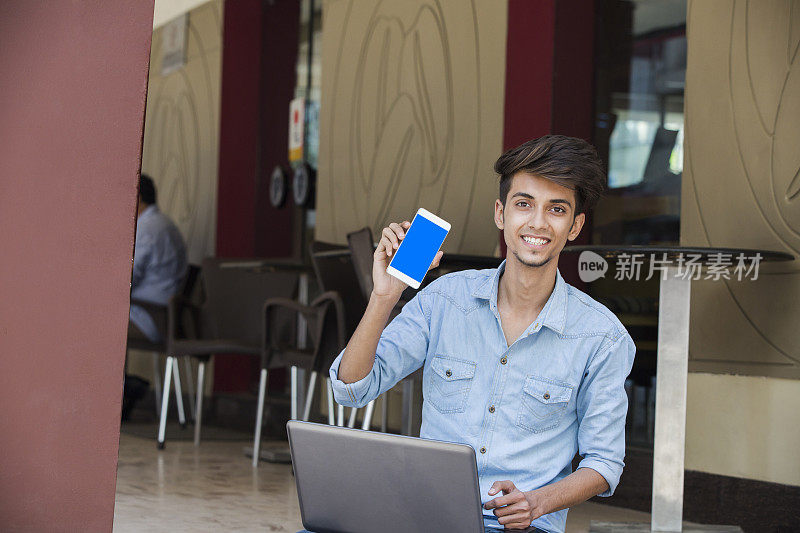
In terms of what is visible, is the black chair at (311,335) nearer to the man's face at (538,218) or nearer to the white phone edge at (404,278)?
the man's face at (538,218)

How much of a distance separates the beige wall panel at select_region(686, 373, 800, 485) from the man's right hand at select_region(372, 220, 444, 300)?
7.72ft

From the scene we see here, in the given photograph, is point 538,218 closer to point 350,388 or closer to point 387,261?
point 387,261

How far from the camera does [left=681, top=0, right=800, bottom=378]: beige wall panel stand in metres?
3.68

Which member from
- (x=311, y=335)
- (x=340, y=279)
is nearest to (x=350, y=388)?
(x=340, y=279)

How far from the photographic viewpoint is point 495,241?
4816 mm

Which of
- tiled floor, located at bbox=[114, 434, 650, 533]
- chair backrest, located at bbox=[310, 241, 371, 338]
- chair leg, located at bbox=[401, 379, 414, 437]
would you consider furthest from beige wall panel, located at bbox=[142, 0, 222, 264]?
chair leg, located at bbox=[401, 379, 414, 437]

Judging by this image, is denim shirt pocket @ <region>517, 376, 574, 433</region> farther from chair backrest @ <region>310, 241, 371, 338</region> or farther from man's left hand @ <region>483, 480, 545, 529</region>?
chair backrest @ <region>310, 241, 371, 338</region>

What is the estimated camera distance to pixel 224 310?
598cm

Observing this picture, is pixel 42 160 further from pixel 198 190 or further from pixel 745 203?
pixel 198 190

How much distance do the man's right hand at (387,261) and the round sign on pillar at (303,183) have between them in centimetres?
492

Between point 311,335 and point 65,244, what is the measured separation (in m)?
3.18

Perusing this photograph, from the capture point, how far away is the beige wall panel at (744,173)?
368 cm

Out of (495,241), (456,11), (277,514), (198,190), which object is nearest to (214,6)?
(198,190)

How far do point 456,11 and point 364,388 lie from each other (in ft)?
12.2
